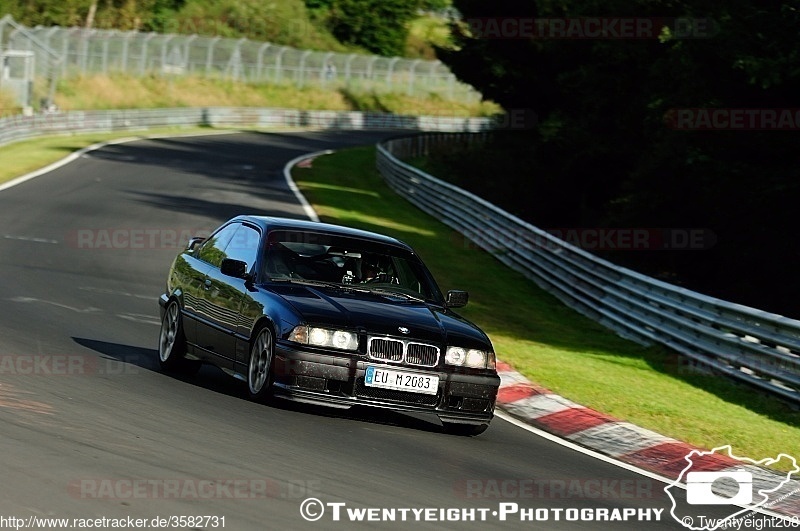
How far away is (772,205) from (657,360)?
803cm

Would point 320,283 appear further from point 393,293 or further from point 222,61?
point 222,61

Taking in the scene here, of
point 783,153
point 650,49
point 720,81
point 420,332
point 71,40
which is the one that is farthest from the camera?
point 71,40

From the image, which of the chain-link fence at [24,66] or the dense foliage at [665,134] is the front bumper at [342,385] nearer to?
the dense foliage at [665,134]

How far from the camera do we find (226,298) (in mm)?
11000

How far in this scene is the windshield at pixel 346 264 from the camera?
10.9m

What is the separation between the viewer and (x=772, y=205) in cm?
2430

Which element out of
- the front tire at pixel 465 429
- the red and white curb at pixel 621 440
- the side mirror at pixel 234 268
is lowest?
the red and white curb at pixel 621 440

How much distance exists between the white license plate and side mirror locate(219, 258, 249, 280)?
1590mm

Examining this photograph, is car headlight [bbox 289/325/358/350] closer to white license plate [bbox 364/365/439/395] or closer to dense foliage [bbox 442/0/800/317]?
white license plate [bbox 364/365/439/395]

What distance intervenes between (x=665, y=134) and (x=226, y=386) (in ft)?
69.2

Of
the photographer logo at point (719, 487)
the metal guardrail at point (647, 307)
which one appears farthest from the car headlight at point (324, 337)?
the metal guardrail at point (647, 307)

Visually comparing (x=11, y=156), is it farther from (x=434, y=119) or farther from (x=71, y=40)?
(x=434, y=119)

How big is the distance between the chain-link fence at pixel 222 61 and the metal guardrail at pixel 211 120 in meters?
4.19

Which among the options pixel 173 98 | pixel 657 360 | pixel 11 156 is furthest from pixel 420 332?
pixel 173 98
